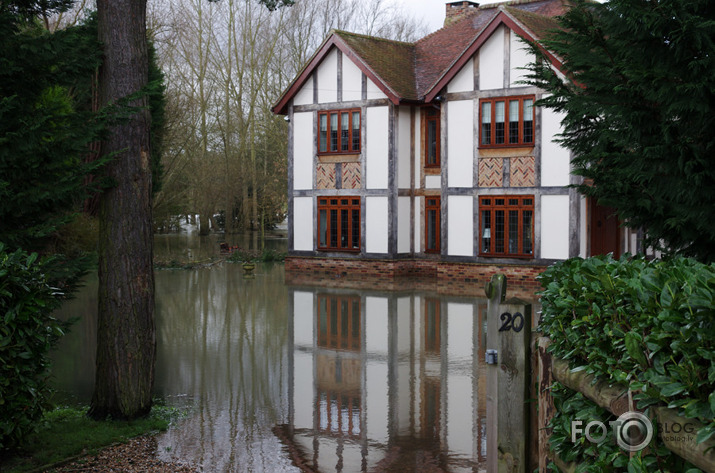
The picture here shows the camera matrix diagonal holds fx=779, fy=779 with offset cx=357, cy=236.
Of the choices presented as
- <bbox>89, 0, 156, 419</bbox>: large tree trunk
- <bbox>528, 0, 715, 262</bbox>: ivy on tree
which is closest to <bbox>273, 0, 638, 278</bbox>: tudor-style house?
<bbox>528, 0, 715, 262</bbox>: ivy on tree

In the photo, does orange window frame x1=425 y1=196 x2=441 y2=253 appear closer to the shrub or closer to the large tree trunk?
the large tree trunk

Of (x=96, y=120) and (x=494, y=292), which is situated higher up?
(x=96, y=120)

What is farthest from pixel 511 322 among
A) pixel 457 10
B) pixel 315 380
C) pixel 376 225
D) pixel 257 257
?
pixel 257 257

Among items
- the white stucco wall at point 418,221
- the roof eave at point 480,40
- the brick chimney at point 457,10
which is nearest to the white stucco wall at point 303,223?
the white stucco wall at point 418,221

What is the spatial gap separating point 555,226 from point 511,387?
16979mm

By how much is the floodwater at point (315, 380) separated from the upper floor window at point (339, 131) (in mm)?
7141

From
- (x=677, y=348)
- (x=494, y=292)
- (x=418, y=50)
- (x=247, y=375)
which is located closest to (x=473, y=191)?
(x=418, y=50)

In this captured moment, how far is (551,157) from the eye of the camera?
70.9ft

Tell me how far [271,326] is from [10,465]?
356 inches

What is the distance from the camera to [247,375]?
10.7 m

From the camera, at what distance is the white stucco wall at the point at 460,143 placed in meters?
22.8

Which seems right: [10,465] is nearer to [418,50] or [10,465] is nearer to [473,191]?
[473,191]

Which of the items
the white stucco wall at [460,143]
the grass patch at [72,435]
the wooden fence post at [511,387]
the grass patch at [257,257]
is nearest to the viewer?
the wooden fence post at [511,387]

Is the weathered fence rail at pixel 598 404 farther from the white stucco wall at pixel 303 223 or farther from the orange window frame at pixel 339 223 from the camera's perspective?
the white stucco wall at pixel 303 223
